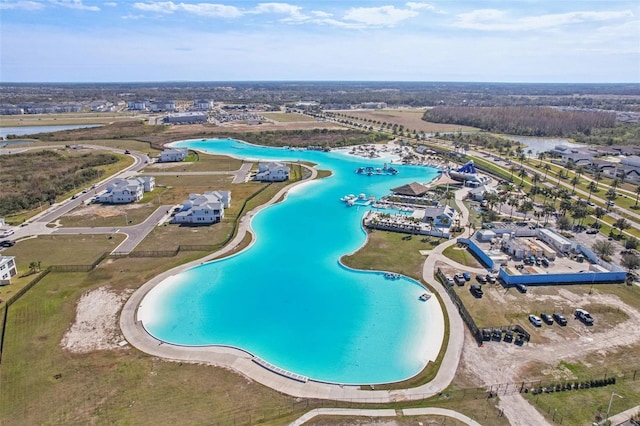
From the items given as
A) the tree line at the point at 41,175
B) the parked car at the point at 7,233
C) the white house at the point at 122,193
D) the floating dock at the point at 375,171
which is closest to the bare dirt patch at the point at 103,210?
the white house at the point at 122,193

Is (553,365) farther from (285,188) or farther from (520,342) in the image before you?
(285,188)

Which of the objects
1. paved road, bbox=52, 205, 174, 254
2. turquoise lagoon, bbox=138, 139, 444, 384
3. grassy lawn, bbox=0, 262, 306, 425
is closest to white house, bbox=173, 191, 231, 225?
paved road, bbox=52, 205, 174, 254

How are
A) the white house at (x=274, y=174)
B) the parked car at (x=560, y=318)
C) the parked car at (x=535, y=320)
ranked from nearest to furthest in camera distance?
1. the parked car at (x=535, y=320)
2. the parked car at (x=560, y=318)
3. the white house at (x=274, y=174)

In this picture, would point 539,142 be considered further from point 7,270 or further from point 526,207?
point 7,270

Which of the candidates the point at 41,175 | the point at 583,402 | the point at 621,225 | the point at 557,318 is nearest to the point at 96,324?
the point at 583,402

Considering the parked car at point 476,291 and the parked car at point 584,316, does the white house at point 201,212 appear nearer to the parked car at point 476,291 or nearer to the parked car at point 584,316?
the parked car at point 476,291

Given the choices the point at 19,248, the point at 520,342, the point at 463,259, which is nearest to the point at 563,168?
the point at 463,259
